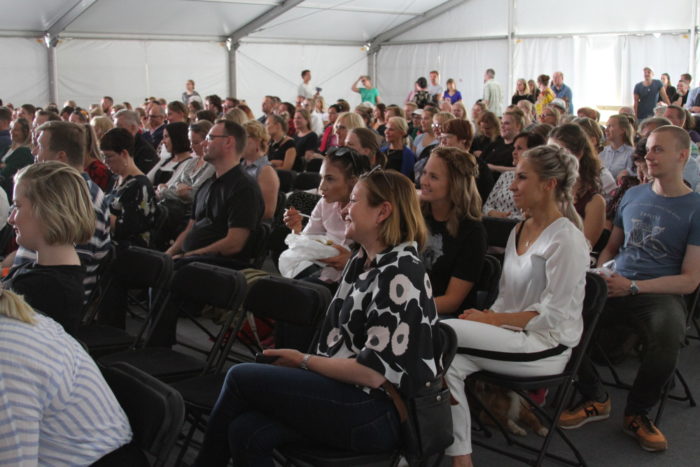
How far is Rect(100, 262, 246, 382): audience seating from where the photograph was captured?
2982 mm

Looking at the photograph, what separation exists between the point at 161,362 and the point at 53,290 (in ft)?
2.18

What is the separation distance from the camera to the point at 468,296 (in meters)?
3.22

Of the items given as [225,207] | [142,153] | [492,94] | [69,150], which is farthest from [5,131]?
[492,94]

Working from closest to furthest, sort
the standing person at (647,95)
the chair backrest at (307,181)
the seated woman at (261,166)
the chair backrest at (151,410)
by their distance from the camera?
1. the chair backrest at (151,410)
2. the seated woman at (261,166)
3. the chair backrest at (307,181)
4. the standing person at (647,95)

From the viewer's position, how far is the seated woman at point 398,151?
621cm

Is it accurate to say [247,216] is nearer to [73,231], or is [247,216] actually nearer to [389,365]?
[73,231]

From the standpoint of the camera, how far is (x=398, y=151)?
249 inches

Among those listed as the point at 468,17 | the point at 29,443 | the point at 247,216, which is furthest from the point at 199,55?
the point at 29,443

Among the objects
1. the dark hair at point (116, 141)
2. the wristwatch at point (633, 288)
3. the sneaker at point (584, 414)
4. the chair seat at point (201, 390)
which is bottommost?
the sneaker at point (584, 414)

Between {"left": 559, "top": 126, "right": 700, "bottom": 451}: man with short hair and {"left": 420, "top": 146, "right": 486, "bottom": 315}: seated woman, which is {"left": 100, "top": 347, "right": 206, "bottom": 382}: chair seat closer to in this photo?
{"left": 420, "top": 146, "right": 486, "bottom": 315}: seated woman

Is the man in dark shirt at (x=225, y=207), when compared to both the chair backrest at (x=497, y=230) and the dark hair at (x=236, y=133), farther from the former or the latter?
the chair backrest at (x=497, y=230)

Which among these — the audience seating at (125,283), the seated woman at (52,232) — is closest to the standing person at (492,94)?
the audience seating at (125,283)

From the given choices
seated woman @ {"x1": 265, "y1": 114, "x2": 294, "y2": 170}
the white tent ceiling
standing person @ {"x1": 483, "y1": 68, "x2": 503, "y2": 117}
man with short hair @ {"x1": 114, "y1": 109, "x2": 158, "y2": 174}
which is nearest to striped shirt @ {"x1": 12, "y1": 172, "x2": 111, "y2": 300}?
man with short hair @ {"x1": 114, "y1": 109, "x2": 158, "y2": 174}

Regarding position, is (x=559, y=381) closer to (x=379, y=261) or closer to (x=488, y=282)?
→ (x=488, y=282)
